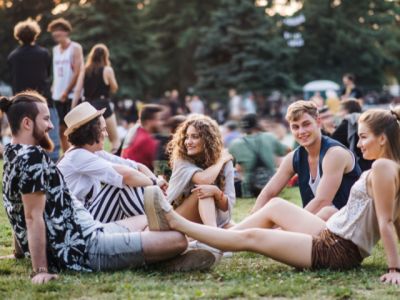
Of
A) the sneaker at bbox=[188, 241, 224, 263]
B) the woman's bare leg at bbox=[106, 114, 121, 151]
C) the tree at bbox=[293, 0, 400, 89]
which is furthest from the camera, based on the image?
the tree at bbox=[293, 0, 400, 89]

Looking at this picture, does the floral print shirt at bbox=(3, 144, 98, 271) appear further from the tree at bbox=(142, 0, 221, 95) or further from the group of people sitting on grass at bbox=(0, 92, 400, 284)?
the tree at bbox=(142, 0, 221, 95)

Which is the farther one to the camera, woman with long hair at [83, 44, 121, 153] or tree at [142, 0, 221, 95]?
tree at [142, 0, 221, 95]

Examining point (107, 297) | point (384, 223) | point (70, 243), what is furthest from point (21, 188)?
point (384, 223)

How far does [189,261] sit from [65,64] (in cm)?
622

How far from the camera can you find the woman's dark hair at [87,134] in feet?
18.0

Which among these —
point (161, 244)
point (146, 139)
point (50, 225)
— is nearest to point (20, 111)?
point (50, 225)

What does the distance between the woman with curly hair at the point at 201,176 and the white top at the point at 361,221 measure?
1.34 meters

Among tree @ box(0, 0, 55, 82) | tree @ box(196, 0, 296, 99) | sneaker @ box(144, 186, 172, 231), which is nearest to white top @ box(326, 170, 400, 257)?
sneaker @ box(144, 186, 172, 231)

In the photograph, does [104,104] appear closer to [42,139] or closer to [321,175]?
[321,175]

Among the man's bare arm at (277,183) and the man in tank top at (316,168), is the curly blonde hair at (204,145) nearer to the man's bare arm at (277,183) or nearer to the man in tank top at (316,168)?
the man's bare arm at (277,183)

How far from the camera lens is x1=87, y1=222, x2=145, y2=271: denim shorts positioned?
5004mm

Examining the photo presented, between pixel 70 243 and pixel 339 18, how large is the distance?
4245cm

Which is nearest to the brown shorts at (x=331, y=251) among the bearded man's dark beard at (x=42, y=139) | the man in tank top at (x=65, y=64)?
the bearded man's dark beard at (x=42, y=139)

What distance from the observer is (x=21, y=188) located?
15.5 feet
